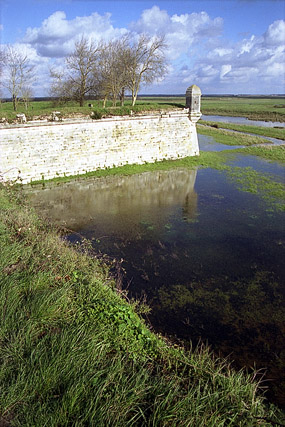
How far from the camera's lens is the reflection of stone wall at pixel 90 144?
47.9 ft

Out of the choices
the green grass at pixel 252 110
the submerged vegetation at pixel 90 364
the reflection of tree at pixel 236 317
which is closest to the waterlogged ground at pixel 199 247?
the reflection of tree at pixel 236 317

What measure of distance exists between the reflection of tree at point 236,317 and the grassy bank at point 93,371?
124 centimetres

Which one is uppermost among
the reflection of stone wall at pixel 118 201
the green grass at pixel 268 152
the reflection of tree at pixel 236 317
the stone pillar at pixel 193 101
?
the stone pillar at pixel 193 101

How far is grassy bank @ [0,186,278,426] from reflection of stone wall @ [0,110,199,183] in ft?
34.3

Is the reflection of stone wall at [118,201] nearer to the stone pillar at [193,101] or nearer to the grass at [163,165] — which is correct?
the grass at [163,165]

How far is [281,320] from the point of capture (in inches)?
243

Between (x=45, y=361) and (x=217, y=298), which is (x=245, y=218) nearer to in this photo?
(x=217, y=298)

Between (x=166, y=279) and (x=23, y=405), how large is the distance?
186 inches

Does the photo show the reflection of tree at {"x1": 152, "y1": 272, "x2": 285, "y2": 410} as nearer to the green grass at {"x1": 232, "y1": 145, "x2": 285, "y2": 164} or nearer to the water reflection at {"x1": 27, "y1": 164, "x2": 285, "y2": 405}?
the water reflection at {"x1": 27, "y1": 164, "x2": 285, "y2": 405}

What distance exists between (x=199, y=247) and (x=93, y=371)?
6.08 metres

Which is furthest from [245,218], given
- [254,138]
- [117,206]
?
[254,138]

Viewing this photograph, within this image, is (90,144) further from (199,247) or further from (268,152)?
(268,152)

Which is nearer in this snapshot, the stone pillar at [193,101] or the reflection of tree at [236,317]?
the reflection of tree at [236,317]

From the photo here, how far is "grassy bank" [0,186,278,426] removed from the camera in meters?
3.05
